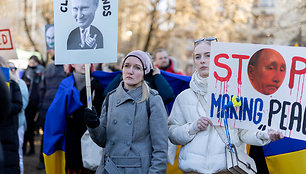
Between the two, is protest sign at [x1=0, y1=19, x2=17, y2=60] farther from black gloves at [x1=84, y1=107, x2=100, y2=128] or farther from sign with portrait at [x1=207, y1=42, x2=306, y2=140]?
sign with portrait at [x1=207, y1=42, x2=306, y2=140]

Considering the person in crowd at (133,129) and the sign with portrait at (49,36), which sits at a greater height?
the sign with portrait at (49,36)

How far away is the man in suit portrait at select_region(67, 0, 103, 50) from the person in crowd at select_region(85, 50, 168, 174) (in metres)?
0.36

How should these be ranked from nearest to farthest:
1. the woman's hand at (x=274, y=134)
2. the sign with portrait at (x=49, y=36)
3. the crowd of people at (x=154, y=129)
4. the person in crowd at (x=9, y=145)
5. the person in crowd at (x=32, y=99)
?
1. the woman's hand at (x=274, y=134)
2. the crowd of people at (x=154, y=129)
3. the person in crowd at (x=9, y=145)
4. the sign with portrait at (x=49, y=36)
5. the person in crowd at (x=32, y=99)

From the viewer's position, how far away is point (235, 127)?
10.8 feet

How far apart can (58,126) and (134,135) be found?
5.19ft

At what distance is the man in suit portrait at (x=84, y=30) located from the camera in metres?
3.61

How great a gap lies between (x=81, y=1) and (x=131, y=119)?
45.6 inches

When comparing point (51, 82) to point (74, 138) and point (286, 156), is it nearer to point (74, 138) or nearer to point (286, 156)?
point (74, 138)

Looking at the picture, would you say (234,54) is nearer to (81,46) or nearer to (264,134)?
(264,134)

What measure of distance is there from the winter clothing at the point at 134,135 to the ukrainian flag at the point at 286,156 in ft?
4.96

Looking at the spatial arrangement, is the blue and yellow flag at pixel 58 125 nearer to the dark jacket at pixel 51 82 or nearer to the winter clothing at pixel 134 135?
the winter clothing at pixel 134 135

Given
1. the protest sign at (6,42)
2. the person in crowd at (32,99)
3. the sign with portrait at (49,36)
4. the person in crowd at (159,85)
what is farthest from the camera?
the person in crowd at (32,99)

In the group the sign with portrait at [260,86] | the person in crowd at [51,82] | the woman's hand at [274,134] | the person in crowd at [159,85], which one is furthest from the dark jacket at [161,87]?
the person in crowd at [51,82]

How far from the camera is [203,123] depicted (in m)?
3.29
